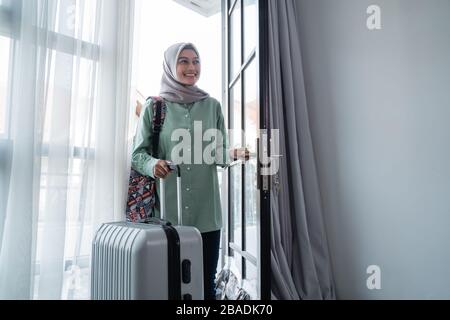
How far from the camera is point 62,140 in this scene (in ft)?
3.95

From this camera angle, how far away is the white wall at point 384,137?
1379 mm

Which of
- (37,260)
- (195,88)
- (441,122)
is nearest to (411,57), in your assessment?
(441,122)

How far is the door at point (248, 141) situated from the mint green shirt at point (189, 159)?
0.20 m

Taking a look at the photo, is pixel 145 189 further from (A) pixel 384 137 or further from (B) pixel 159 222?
(A) pixel 384 137

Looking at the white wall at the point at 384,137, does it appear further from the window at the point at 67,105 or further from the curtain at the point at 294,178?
the window at the point at 67,105

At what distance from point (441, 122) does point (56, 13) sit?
1.77m

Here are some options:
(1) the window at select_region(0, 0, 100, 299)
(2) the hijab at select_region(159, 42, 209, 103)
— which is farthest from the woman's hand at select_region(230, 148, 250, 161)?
(1) the window at select_region(0, 0, 100, 299)

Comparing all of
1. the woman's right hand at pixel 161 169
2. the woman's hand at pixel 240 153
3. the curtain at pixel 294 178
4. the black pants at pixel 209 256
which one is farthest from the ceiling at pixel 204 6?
the black pants at pixel 209 256

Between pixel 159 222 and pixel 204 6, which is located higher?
pixel 204 6

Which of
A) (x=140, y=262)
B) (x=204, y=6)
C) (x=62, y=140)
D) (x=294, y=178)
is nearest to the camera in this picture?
(x=140, y=262)

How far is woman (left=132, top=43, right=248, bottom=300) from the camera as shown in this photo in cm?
126

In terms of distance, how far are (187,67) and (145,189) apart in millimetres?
597

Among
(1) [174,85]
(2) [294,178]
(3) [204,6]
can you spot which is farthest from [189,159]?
(3) [204,6]

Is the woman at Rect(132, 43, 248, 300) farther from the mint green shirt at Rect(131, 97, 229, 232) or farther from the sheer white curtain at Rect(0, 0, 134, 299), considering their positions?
the sheer white curtain at Rect(0, 0, 134, 299)
